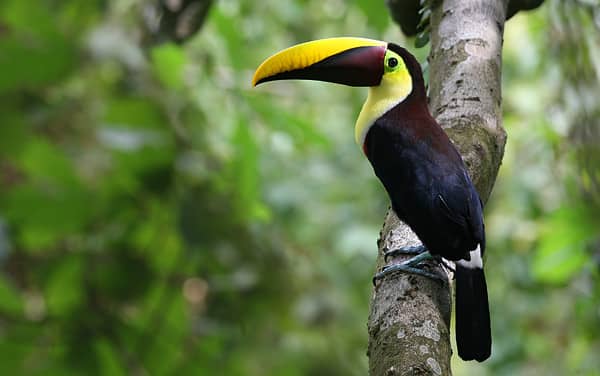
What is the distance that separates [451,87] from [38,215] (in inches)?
87.4

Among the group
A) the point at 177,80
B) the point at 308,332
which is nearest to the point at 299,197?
the point at 308,332

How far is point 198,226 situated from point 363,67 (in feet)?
5.64

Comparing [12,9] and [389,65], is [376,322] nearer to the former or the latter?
[389,65]

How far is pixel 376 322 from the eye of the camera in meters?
1.37

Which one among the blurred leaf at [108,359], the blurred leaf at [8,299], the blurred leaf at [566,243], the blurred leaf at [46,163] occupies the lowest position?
the blurred leaf at [108,359]

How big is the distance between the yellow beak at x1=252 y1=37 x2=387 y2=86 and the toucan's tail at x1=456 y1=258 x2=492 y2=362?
1.72 feet

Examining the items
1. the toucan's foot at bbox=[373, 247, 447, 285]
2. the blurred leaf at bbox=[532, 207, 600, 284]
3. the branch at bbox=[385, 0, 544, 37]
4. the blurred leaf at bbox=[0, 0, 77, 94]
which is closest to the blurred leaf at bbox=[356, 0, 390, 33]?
the branch at bbox=[385, 0, 544, 37]

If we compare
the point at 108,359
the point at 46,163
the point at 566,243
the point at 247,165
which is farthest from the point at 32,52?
the point at 566,243

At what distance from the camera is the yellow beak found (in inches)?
71.3

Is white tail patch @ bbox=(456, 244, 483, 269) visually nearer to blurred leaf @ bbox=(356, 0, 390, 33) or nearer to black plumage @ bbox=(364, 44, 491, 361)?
black plumage @ bbox=(364, 44, 491, 361)

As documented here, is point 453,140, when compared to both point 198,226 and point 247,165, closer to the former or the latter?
point 247,165

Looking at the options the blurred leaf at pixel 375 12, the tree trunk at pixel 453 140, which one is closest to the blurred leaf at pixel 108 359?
the blurred leaf at pixel 375 12

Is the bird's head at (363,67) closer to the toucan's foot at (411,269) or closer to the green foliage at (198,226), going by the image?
the toucan's foot at (411,269)

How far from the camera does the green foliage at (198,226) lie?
11.1ft
